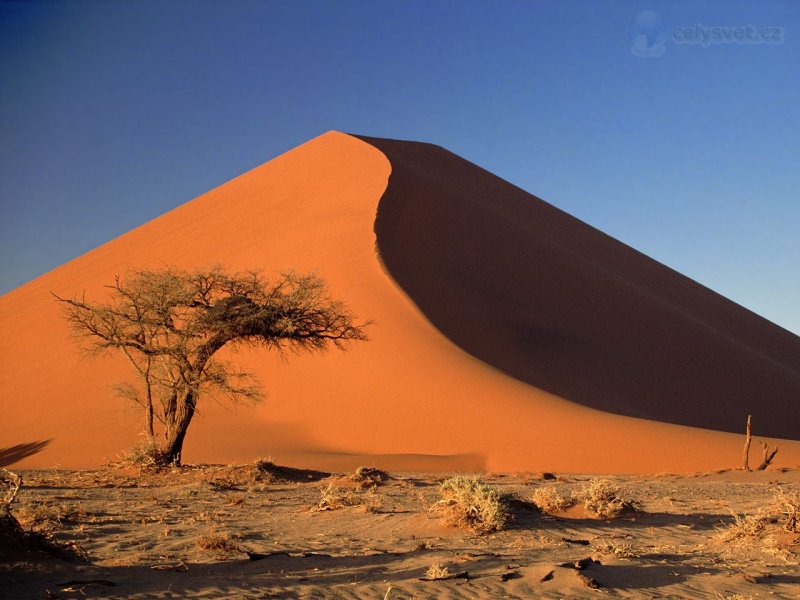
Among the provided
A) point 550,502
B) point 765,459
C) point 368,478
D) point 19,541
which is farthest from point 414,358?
point 19,541

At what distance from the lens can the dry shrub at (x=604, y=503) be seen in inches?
367

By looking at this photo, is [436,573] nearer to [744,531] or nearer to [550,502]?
[744,531]

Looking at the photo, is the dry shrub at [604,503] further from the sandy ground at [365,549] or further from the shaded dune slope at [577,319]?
the shaded dune slope at [577,319]

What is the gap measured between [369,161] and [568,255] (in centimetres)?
1141

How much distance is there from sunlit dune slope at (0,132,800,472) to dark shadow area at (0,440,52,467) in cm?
31

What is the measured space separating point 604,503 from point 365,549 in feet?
11.2

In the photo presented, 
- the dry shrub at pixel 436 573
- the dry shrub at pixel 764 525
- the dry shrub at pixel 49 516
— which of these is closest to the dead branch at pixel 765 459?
the dry shrub at pixel 764 525

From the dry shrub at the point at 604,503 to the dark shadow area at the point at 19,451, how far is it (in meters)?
15.5

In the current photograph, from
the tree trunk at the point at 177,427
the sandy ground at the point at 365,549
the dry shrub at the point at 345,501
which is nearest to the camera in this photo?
the sandy ground at the point at 365,549

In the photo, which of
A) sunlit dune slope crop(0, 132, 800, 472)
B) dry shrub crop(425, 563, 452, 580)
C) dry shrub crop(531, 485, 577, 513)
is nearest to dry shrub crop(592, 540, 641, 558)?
dry shrub crop(425, 563, 452, 580)

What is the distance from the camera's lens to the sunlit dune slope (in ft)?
63.7

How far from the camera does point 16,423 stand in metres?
23.0

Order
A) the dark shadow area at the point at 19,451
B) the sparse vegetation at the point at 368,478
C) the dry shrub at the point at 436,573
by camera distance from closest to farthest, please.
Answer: the dry shrub at the point at 436,573 → the sparse vegetation at the point at 368,478 → the dark shadow area at the point at 19,451

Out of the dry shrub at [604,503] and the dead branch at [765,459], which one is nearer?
the dry shrub at [604,503]
